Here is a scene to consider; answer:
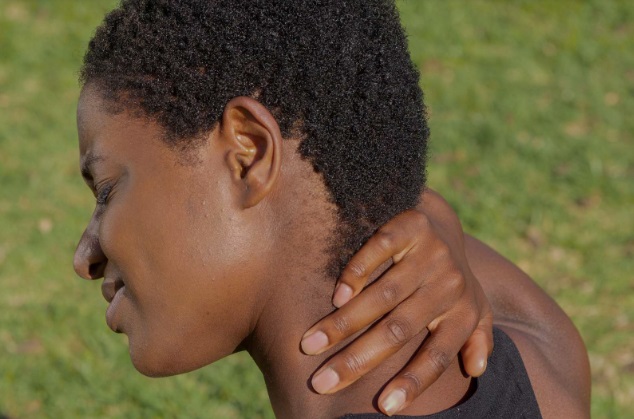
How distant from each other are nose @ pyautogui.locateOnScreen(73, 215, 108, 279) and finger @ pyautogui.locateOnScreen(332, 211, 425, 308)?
2.44ft

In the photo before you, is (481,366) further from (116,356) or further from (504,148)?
(504,148)

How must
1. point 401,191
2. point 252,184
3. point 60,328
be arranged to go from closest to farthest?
1. point 252,184
2. point 401,191
3. point 60,328

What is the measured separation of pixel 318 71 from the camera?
223cm

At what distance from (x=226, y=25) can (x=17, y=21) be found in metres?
7.00

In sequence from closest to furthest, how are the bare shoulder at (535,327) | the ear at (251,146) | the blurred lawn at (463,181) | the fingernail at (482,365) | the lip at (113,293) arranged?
the ear at (251,146) < the fingernail at (482,365) < the lip at (113,293) < the bare shoulder at (535,327) < the blurred lawn at (463,181)

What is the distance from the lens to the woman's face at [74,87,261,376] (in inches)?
89.6

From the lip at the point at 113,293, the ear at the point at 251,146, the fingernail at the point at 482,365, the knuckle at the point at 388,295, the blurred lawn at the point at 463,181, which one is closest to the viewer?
the ear at the point at 251,146

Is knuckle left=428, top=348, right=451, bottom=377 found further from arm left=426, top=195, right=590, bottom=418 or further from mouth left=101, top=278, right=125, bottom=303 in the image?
mouth left=101, top=278, right=125, bottom=303

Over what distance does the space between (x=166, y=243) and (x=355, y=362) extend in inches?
21.9

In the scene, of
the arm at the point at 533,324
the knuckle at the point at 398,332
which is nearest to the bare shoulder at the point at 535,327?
the arm at the point at 533,324

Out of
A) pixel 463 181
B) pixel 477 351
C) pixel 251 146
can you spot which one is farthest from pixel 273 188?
pixel 463 181

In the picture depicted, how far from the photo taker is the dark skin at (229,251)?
2.26 m

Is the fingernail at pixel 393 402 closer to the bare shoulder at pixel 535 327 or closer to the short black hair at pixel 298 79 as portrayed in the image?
the short black hair at pixel 298 79

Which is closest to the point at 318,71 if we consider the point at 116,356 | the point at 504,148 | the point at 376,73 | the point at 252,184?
the point at 376,73
